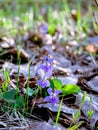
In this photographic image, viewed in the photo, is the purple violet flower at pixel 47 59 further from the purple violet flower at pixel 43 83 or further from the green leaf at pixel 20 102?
the green leaf at pixel 20 102

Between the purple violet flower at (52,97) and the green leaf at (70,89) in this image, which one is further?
the green leaf at (70,89)

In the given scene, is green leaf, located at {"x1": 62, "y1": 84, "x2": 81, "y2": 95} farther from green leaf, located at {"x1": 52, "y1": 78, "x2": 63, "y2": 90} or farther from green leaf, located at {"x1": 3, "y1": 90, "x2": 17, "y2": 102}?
green leaf, located at {"x1": 3, "y1": 90, "x2": 17, "y2": 102}

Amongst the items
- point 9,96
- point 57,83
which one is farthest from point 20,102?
point 57,83

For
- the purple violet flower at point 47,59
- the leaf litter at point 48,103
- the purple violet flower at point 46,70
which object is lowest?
the leaf litter at point 48,103

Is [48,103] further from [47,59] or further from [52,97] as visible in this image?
[47,59]

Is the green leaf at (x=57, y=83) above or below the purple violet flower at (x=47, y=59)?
below

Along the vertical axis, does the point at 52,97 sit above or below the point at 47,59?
below

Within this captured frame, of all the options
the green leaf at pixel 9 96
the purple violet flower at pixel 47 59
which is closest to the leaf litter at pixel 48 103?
the green leaf at pixel 9 96

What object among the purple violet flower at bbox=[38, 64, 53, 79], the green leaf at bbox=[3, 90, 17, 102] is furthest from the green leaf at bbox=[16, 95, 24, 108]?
the purple violet flower at bbox=[38, 64, 53, 79]

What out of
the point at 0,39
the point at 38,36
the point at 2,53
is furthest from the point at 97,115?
the point at 38,36
